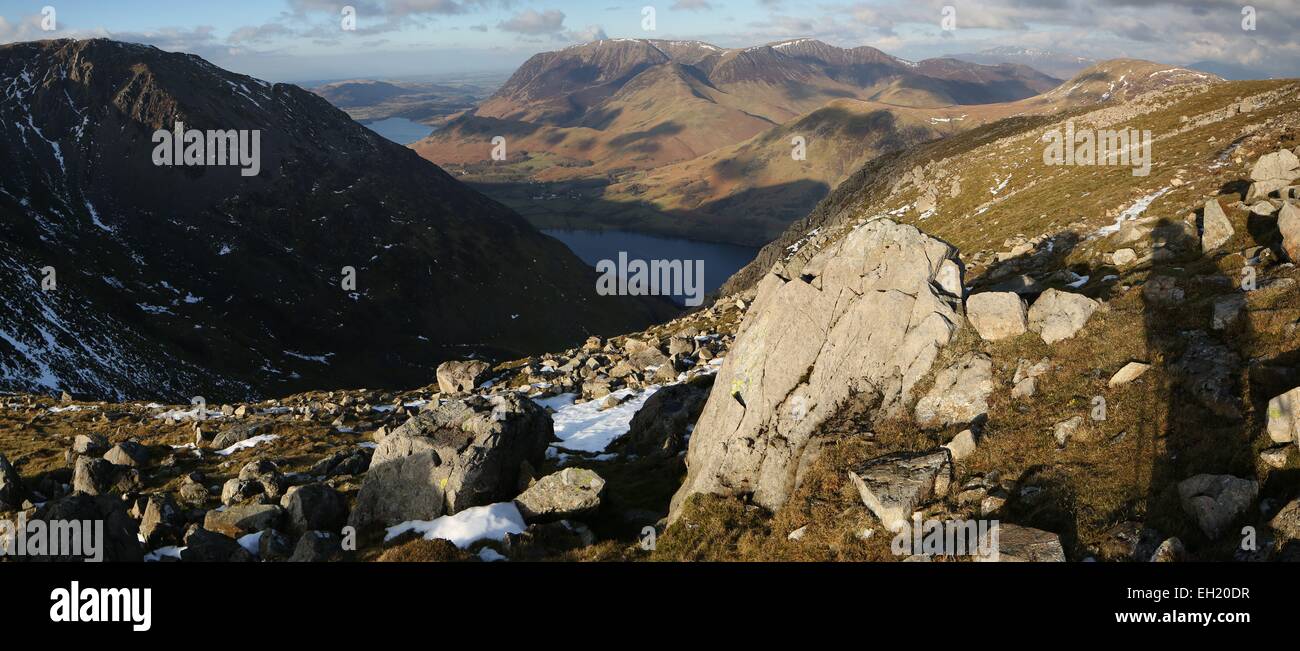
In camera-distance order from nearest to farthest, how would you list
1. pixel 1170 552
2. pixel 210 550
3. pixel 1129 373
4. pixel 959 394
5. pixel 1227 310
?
pixel 1170 552
pixel 1129 373
pixel 1227 310
pixel 210 550
pixel 959 394

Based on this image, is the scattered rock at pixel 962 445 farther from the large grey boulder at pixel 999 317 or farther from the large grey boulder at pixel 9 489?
the large grey boulder at pixel 9 489

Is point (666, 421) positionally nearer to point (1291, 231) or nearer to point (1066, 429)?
point (1066, 429)

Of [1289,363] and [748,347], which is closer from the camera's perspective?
[1289,363]

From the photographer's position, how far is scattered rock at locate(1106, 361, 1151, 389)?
19766 mm

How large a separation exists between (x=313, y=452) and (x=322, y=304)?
120 metres

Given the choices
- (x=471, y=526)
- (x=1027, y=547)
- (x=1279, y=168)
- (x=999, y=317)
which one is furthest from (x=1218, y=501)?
(x=1279, y=168)

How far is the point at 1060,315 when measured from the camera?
23.2 metres

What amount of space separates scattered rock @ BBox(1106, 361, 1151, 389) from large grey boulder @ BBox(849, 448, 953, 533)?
242 inches

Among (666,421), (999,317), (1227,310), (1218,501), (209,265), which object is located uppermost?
(1227,310)

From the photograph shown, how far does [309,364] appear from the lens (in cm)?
11406

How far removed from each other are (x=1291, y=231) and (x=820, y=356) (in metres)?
18.8

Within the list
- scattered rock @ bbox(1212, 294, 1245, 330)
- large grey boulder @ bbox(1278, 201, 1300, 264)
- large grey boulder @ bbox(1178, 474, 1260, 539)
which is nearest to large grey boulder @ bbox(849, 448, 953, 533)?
large grey boulder @ bbox(1178, 474, 1260, 539)
